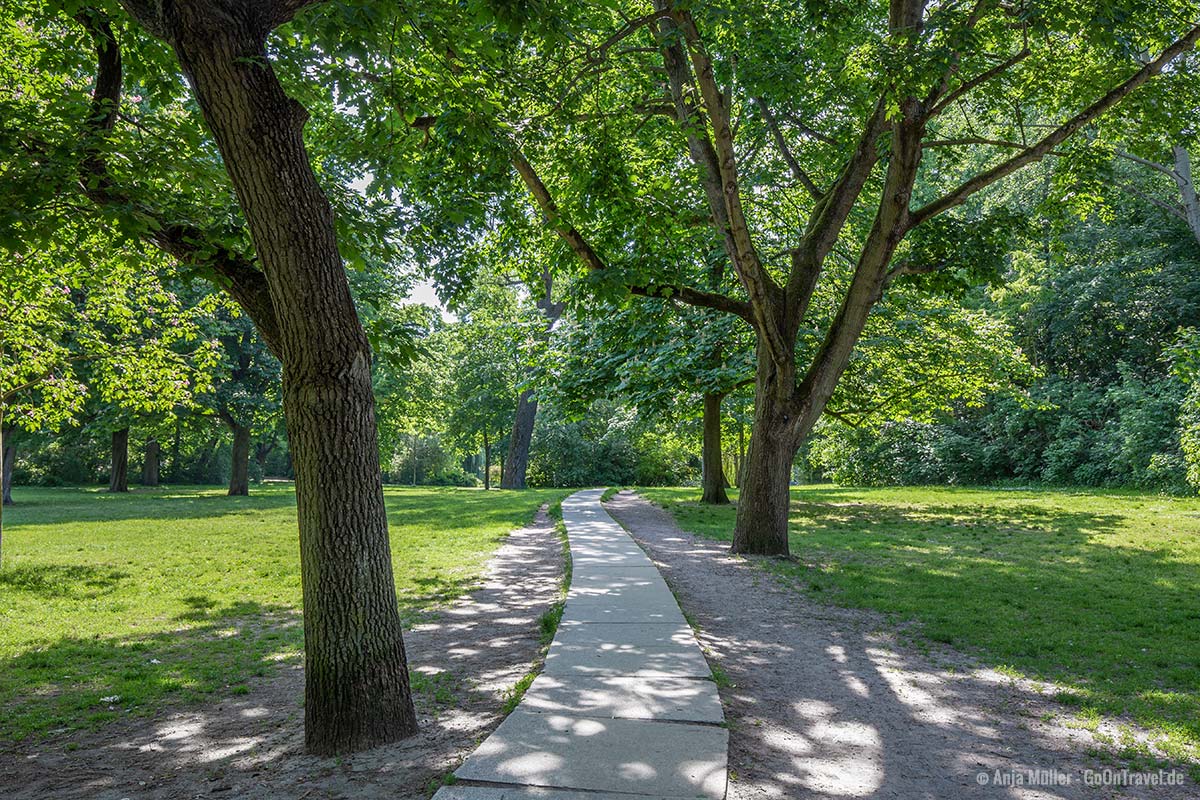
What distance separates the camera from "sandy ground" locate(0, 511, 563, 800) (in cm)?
368

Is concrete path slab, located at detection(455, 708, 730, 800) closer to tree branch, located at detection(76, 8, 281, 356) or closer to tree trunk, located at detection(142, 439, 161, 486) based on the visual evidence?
tree branch, located at detection(76, 8, 281, 356)

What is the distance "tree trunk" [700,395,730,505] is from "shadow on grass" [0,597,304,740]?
12.9m

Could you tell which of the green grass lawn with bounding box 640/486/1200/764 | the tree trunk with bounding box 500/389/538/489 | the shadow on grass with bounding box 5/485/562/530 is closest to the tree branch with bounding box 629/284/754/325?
Result: the green grass lawn with bounding box 640/486/1200/764

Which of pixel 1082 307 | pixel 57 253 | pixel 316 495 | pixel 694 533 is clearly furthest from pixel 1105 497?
pixel 57 253

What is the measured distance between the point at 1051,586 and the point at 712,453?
452 inches

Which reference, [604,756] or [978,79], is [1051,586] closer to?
[978,79]

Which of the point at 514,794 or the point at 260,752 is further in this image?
the point at 260,752

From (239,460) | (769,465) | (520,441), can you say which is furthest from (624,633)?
(520,441)

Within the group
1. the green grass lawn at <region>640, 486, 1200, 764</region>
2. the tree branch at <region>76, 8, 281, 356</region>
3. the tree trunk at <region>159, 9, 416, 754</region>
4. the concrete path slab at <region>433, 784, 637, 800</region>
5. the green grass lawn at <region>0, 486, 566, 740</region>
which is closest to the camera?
the concrete path slab at <region>433, 784, 637, 800</region>

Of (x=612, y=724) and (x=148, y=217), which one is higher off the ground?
(x=148, y=217)

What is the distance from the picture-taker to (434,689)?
16.9 feet

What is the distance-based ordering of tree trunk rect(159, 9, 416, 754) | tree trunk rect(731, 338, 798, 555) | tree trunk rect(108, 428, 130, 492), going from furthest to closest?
tree trunk rect(108, 428, 130, 492) → tree trunk rect(731, 338, 798, 555) → tree trunk rect(159, 9, 416, 754)

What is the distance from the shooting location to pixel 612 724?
13.0 feet

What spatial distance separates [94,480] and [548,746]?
48.0 metres
